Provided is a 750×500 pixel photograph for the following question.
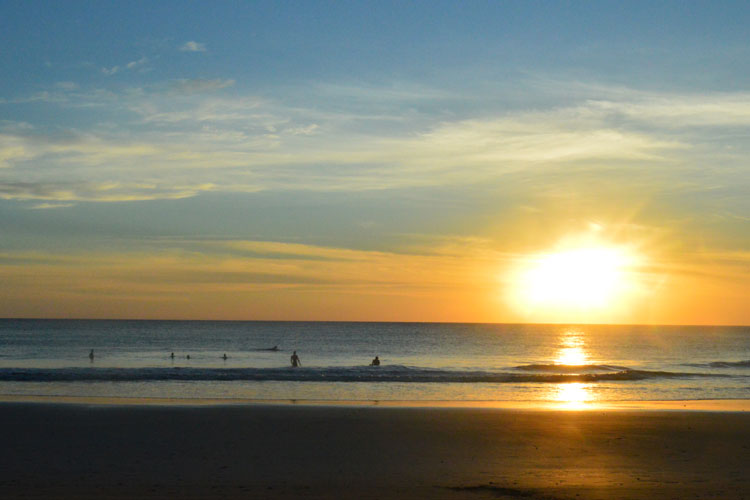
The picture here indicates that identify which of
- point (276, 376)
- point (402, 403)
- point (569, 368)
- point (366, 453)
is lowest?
point (569, 368)

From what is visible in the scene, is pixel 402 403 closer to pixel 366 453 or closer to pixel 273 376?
pixel 366 453

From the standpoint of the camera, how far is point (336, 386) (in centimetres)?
3269

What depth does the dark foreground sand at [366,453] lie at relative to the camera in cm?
1164

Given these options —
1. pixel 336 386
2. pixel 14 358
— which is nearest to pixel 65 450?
pixel 336 386

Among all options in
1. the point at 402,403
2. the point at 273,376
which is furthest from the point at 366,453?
the point at 273,376

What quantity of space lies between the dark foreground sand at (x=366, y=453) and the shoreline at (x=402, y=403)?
1.64 m

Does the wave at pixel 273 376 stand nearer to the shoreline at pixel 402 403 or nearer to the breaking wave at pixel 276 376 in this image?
the breaking wave at pixel 276 376

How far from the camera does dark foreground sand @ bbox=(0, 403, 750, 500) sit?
11.6 m

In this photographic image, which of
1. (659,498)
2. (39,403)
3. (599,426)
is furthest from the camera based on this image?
(39,403)

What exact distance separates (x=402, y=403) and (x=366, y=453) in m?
10.5

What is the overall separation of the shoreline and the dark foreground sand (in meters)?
1.64

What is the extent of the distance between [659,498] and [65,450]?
1168cm

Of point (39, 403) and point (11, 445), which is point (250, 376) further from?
point (11, 445)

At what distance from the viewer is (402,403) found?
25375mm
